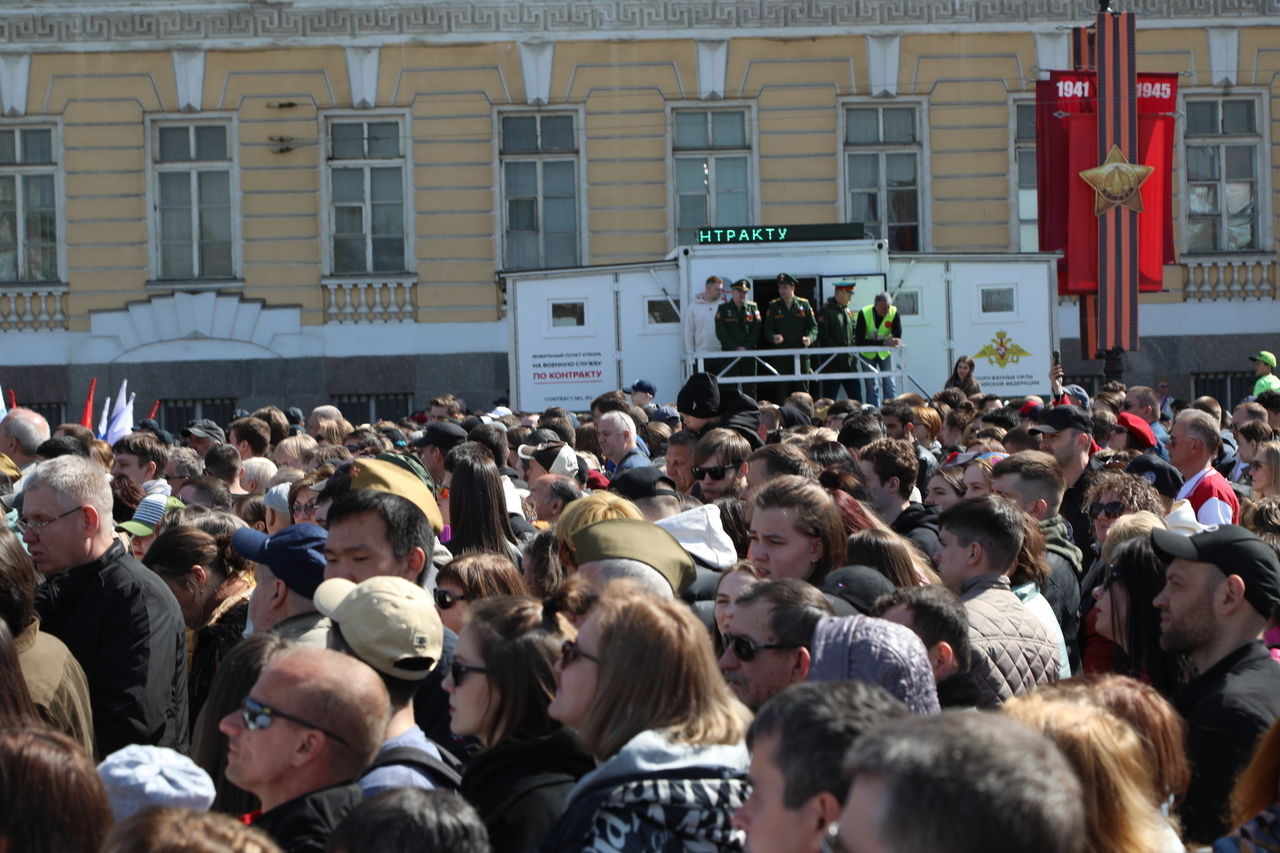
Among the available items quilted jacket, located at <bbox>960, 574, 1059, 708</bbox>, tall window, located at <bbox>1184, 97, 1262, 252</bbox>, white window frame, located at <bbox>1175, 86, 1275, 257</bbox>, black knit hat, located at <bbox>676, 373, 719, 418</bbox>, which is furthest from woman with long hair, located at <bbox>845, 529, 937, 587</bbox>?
tall window, located at <bbox>1184, 97, 1262, 252</bbox>

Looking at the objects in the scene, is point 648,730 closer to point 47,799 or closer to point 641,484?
point 47,799

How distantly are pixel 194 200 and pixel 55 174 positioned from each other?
86.6 inches

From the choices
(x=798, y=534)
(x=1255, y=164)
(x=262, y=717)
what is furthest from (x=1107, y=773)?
(x=1255, y=164)

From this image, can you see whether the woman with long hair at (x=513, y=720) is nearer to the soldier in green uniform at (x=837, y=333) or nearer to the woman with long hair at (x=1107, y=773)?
the woman with long hair at (x=1107, y=773)

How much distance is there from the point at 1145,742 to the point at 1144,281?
1972 cm

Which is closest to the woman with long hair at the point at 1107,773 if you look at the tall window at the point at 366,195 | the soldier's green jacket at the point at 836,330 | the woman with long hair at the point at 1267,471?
the woman with long hair at the point at 1267,471

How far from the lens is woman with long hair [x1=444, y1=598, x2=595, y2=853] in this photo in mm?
3824

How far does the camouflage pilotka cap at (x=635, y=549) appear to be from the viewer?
5.45m

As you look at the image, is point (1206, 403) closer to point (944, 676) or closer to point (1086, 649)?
point (1086, 649)

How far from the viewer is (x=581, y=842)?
348 cm

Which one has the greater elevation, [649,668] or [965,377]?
[965,377]

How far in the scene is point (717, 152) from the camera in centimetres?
2633

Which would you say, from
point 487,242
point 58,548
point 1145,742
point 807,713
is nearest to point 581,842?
point 807,713

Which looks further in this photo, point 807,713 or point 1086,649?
point 1086,649
